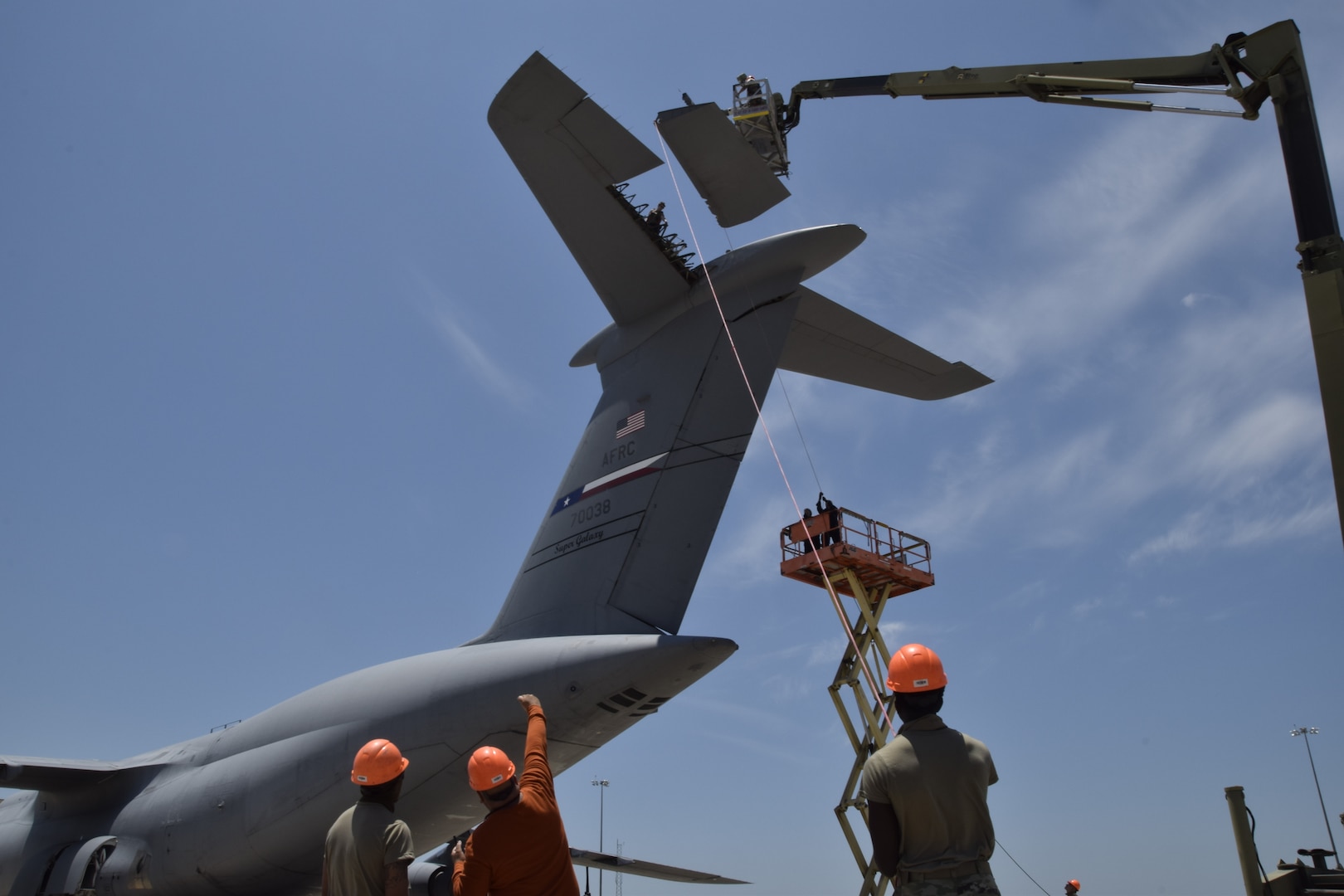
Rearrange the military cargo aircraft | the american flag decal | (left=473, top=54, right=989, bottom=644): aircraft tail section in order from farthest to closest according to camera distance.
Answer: the american flag decal < (left=473, top=54, right=989, bottom=644): aircraft tail section < the military cargo aircraft

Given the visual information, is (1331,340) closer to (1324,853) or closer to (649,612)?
(1324,853)

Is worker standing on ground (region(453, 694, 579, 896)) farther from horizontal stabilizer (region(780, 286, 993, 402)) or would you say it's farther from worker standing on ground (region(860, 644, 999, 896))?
horizontal stabilizer (region(780, 286, 993, 402))

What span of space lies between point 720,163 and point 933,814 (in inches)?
167

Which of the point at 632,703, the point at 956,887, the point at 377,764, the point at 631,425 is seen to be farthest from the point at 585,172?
the point at 956,887

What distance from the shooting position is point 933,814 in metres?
2.16

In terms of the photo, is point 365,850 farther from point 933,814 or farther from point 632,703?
point 632,703

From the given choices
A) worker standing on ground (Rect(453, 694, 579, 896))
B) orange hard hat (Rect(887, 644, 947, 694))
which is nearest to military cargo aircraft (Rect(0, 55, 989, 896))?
worker standing on ground (Rect(453, 694, 579, 896))

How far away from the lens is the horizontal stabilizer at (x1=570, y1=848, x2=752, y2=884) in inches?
295

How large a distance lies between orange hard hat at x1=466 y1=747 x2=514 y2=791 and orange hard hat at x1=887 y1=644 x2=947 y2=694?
1.15 m

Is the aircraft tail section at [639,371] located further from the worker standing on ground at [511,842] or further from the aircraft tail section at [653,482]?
the worker standing on ground at [511,842]

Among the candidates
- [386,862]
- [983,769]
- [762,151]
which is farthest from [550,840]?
[762,151]

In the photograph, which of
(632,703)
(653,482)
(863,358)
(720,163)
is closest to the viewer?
(632,703)

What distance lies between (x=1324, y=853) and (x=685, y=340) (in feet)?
13.9

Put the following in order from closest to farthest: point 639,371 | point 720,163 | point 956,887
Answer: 1. point 956,887
2. point 720,163
3. point 639,371
